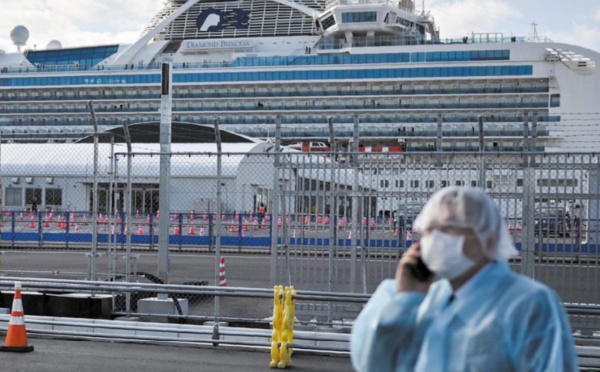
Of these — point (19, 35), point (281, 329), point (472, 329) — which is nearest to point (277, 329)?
point (281, 329)

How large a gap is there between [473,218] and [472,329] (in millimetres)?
313

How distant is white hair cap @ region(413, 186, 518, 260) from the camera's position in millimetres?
2943

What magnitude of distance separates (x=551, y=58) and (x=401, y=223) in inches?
2184

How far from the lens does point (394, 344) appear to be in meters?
3.01

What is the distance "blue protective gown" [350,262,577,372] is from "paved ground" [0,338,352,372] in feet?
22.6

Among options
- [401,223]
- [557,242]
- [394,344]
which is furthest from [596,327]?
[394,344]

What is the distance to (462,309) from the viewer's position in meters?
2.92

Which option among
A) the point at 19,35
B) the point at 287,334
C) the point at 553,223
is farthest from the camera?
the point at 19,35

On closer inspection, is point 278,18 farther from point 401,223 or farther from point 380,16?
point 401,223

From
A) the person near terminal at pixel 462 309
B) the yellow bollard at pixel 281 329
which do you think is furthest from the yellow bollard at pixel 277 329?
the person near terminal at pixel 462 309

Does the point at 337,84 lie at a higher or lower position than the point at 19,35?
lower

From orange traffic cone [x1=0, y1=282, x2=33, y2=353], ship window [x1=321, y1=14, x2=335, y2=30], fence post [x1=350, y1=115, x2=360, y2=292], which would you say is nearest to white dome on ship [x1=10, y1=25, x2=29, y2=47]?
ship window [x1=321, y1=14, x2=335, y2=30]

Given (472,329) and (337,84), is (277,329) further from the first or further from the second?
(337,84)

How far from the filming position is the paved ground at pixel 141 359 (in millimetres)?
9766
